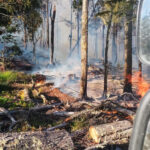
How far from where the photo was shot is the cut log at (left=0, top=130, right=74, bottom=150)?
8.81 feet

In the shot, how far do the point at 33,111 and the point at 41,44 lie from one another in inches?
742

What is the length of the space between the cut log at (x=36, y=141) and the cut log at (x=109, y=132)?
72 cm

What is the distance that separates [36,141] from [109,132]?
153 centimetres

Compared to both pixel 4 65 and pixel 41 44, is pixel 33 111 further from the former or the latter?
pixel 41 44

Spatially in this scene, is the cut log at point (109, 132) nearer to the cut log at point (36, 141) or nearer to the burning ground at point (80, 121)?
the burning ground at point (80, 121)

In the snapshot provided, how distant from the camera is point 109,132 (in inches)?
137

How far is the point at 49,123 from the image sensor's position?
4.77 m

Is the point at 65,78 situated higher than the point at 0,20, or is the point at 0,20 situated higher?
the point at 0,20

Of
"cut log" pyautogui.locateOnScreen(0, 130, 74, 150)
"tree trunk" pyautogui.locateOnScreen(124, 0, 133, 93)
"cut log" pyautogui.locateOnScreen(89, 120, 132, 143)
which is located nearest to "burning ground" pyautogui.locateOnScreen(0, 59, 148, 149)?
"cut log" pyautogui.locateOnScreen(89, 120, 132, 143)

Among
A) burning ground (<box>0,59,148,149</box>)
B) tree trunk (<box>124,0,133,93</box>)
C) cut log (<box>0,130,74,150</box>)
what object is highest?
tree trunk (<box>124,0,133,93</box>)

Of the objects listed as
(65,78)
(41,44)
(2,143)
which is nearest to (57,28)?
(41,44)

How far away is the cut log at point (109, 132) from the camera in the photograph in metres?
3.43

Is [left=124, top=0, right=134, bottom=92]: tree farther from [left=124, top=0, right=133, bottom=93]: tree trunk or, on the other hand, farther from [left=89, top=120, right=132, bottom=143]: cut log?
[left=89, top=120, right=132, bottom=143]: cut log

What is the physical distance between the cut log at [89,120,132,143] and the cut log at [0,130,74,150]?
28.4 inches
